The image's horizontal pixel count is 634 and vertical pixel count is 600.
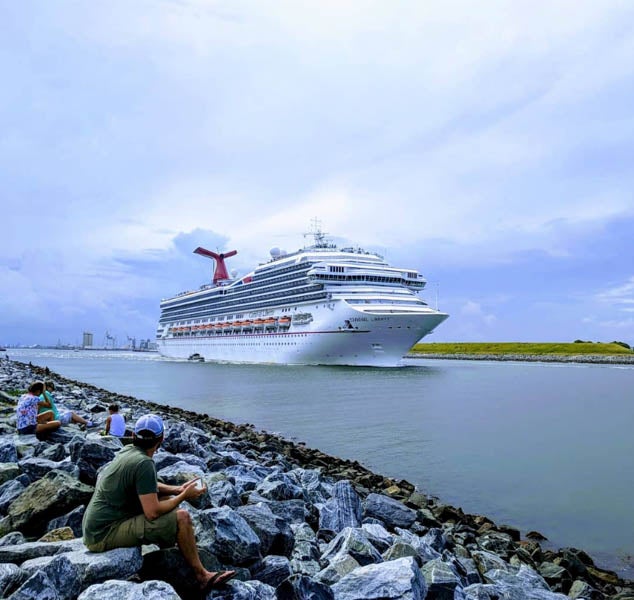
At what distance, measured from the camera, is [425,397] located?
88.1 feet

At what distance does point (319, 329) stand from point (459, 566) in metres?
46.3

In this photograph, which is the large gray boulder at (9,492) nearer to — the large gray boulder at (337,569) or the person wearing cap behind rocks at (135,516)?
the person wearing cap behind rocks at (135,516)

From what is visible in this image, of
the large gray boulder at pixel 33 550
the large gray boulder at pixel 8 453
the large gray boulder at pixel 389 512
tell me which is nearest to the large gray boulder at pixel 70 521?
the large gray boulder at pixel 33 550

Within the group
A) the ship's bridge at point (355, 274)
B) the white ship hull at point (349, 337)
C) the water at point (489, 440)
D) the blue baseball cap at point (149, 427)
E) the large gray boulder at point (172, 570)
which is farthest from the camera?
the ship's bridge at point (355, 274)

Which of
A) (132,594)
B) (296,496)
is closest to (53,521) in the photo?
(132,594)

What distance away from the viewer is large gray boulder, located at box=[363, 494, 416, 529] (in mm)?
7070

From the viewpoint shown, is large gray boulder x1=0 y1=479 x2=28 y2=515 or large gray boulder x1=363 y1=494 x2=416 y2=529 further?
large gray boulder x1=363 y1=494 x2=416 y2=529

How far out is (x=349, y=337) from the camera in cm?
4903

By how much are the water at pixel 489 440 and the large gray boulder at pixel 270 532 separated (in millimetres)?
4800

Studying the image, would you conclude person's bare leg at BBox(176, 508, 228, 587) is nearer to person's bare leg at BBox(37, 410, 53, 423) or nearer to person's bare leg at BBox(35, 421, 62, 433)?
person's bare leg at BBox(35, 421, 62, 433)

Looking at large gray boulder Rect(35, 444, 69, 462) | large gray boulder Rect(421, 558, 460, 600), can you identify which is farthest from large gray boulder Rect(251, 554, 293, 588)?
large gray boulder Rect(35, 444, 69, 462)

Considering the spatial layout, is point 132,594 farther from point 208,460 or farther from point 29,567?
point 208,460

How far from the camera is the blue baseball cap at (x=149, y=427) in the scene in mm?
4109

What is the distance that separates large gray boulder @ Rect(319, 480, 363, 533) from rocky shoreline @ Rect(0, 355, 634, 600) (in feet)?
0.05
